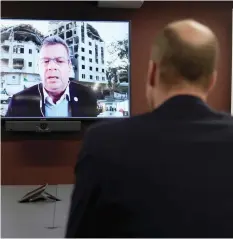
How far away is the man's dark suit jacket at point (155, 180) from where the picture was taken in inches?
40.4

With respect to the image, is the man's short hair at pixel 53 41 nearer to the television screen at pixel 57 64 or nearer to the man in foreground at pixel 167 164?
the television screen at pixel 57 64

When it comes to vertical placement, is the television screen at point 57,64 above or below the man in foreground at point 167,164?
above

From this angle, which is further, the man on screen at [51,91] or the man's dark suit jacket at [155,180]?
the man on screen at [51,91]

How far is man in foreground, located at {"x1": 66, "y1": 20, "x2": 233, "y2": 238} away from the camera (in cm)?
103

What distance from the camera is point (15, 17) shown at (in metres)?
3.98

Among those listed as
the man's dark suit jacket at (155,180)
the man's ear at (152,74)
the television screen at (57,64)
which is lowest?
the man's dark suit jacket at (155,180)

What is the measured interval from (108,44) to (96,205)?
10.1ft

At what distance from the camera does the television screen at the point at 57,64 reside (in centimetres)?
395

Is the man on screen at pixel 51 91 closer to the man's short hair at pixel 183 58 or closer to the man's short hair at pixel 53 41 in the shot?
the man's short hair at pixel 53 41

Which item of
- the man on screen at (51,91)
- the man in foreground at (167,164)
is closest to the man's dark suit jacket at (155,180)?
the man in foreground at (167,164)

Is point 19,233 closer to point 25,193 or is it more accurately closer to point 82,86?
point 25,193

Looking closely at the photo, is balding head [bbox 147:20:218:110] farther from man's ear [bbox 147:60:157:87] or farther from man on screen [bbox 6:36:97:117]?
man on screen [bbox 6:36:97:117]

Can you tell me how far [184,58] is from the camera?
1062 mm

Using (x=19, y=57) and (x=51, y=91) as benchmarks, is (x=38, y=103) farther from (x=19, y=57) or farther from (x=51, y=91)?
(x=19, y=57)
